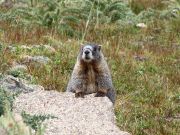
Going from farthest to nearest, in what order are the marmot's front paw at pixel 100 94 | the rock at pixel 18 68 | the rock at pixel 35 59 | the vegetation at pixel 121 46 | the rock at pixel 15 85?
the rock at pixel 35 59 < the rock at pixel 18 68 < the vegetation at pixel 121 46 < the marmot's front paw at pixel 100 94 < the rock at pixel 15 85

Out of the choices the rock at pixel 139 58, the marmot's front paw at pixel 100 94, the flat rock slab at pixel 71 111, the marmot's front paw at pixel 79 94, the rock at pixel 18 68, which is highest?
the flat rock slab at pixel 71 111

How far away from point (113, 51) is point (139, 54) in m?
0.76

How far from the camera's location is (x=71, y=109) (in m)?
7.86

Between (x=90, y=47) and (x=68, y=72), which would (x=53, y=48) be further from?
(x=90, y=47)

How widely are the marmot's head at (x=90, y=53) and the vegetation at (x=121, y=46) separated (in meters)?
0.85

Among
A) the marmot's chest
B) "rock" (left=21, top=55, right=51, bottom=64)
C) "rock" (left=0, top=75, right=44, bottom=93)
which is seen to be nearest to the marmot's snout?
the marmot's chest

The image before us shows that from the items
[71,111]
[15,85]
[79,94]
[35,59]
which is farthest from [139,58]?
[71,111]

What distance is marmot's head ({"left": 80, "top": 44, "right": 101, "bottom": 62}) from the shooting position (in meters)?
8.90

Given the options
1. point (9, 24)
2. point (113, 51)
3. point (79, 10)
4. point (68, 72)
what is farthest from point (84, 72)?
point (79, 10)

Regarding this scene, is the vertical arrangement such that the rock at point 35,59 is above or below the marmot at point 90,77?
below

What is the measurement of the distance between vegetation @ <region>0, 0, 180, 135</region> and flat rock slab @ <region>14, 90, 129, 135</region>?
→ 53 cm

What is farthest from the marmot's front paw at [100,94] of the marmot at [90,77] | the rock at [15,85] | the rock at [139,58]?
the rock at [139,58]

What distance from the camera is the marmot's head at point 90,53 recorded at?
29.2ft

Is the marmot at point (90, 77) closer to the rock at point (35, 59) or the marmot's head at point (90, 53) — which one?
the marmot's head at point (90, 53)
